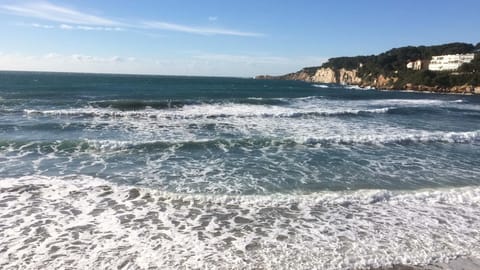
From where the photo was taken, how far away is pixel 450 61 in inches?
3989

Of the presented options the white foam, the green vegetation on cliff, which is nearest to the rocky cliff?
the green vegetation on cliff

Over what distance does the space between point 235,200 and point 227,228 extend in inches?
65.6

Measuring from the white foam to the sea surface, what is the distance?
0.03 meters

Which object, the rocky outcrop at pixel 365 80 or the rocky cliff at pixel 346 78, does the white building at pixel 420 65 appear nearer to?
the rocky outcrop at pixel 365 80

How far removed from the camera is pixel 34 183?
10039mm

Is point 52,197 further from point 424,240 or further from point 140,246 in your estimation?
point 424,240

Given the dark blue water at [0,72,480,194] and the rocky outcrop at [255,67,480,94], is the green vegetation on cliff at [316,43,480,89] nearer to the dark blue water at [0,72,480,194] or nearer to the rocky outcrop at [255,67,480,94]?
the rocky outcrop at [255,67,480,94]

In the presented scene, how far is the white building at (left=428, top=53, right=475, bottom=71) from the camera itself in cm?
9838

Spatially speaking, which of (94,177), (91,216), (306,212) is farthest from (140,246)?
(94,177)

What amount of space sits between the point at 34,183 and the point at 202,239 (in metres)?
5.93

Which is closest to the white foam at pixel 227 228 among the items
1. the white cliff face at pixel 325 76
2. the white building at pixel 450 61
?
the white building at pixel 450 61

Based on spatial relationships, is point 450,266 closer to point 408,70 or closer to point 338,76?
point 408,70

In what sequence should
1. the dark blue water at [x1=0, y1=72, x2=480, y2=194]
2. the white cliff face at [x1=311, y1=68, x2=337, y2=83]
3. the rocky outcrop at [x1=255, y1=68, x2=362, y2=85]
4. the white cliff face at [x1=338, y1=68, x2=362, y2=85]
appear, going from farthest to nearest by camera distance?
1. the white cliff face at [x1=311, y1=68, x2=337, y2=83]
2. the rocky outcrop at [x1=255, y1=68, x2=362, y2=85]
3. the white cliff face at [x1=338, y1=68, x2=362, y2=85]
4. the dark blue water at [x1=0, y1=72, x2=480, y2=194]

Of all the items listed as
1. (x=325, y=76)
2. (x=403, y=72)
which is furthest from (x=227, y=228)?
(x=325, y=76)
